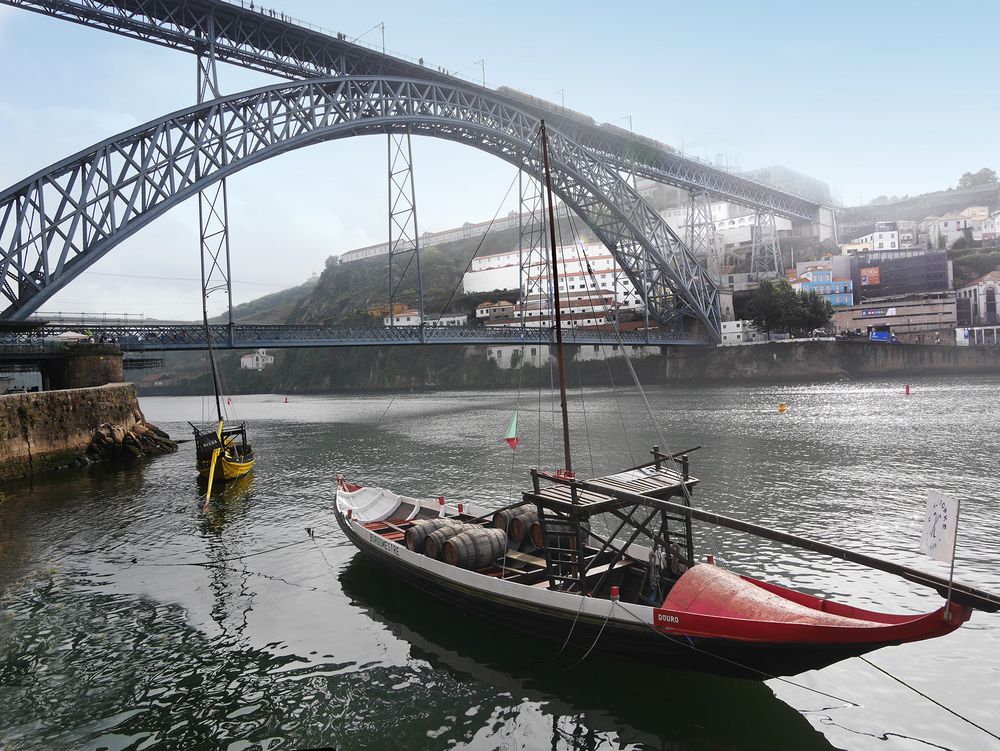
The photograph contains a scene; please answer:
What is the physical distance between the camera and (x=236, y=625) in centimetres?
1166

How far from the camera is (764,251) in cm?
10012

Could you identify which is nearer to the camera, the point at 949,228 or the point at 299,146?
the point at 299,146

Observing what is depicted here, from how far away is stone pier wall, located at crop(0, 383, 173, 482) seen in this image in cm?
2645

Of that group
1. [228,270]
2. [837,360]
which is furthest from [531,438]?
[837,360]

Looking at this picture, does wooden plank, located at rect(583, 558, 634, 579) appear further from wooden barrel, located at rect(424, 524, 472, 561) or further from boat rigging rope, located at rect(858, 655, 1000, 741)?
boat rigging rope, located at rect(858, 655, 1000, 741)

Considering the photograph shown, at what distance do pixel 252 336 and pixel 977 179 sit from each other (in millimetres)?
157196

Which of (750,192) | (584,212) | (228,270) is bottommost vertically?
(228,270)

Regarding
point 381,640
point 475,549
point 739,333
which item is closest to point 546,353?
point 739,333

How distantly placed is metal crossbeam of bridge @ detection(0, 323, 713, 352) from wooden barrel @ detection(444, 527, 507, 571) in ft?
54.0

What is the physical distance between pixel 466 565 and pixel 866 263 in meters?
96.0

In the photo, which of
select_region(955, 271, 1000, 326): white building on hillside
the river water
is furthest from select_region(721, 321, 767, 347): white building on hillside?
the river water

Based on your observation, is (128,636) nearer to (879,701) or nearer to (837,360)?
(879,701)

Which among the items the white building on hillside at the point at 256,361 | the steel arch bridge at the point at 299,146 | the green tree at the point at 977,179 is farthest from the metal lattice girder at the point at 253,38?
the green tree at the point at 977,179

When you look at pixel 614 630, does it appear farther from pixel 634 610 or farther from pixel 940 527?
pixel 940 527
